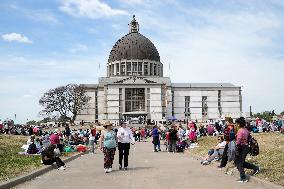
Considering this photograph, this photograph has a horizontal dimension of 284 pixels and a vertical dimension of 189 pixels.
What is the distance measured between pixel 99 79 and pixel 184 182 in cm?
11635

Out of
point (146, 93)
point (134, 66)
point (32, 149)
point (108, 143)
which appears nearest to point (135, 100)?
point (146, 93)

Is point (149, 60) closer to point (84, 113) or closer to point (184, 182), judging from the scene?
point (84, 113)

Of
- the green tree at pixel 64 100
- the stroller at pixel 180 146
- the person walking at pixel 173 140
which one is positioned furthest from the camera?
the green tree at pixel 64 100

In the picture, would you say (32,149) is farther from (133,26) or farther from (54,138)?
(133,26)

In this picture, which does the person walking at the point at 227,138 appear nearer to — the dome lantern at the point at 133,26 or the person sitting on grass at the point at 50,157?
the person sitting on grass at the point at 50,157

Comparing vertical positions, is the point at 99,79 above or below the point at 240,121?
Answer: above

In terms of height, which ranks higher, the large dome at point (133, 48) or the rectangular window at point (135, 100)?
the large dome at point (133, 48)

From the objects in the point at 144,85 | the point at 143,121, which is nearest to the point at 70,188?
the point at 143,121

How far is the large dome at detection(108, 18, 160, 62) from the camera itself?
130m

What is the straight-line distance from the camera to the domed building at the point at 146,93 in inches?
4747

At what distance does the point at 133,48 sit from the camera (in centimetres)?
13012

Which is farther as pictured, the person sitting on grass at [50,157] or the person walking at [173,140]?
the person walking at [173,140]

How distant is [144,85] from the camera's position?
395 feet

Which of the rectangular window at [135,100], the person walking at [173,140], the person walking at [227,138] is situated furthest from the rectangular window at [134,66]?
the person walking at [227,138]
